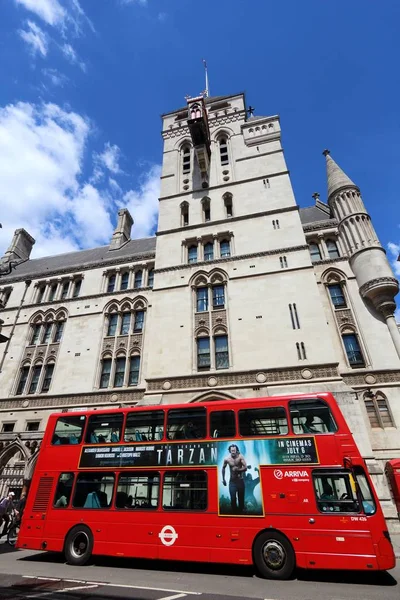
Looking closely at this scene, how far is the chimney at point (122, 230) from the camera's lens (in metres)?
29.7

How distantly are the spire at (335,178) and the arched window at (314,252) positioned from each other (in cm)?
401

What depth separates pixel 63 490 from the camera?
8805mm

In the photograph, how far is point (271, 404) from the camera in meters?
8.11

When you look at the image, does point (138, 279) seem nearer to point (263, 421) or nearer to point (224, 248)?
point (224, 248)

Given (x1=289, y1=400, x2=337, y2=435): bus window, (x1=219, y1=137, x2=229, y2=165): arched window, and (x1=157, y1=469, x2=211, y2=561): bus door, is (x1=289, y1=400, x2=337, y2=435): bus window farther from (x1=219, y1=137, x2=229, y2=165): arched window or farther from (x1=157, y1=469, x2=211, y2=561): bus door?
(x1=219, y1=137, x2=229, y2=165): arched window

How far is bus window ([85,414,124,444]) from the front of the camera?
8898 millimetres

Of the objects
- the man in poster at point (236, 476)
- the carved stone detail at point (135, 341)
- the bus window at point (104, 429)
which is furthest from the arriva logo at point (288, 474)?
the carved stone detail at point (135, 341)

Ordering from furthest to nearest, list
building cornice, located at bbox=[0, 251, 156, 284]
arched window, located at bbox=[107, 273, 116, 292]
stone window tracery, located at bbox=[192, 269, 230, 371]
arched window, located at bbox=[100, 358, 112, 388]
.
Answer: building cornice, located at bbox=[0, 251, 156, 284] < arched window, located at bbox=[107, 273, 116, 292] < arched window, located at bbox=[100, 358, 112, 388] < stone window tracery, located at bbox=[192, 269, 230, 371]

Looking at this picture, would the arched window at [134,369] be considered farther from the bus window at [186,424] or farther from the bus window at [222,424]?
the bus window at [222,424]

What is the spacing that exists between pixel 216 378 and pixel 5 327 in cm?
1824

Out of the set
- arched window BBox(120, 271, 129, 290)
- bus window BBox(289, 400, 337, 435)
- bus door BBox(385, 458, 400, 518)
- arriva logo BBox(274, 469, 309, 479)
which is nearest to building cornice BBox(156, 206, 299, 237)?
arched window BBox(120, 271, 129, 290)

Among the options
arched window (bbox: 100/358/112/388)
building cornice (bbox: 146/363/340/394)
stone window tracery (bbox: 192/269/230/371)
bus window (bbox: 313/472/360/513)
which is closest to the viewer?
bus window (bbox: 313/472/360/513)

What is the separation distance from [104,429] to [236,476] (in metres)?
4.10

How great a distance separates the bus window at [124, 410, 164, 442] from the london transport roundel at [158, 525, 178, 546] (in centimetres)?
205
